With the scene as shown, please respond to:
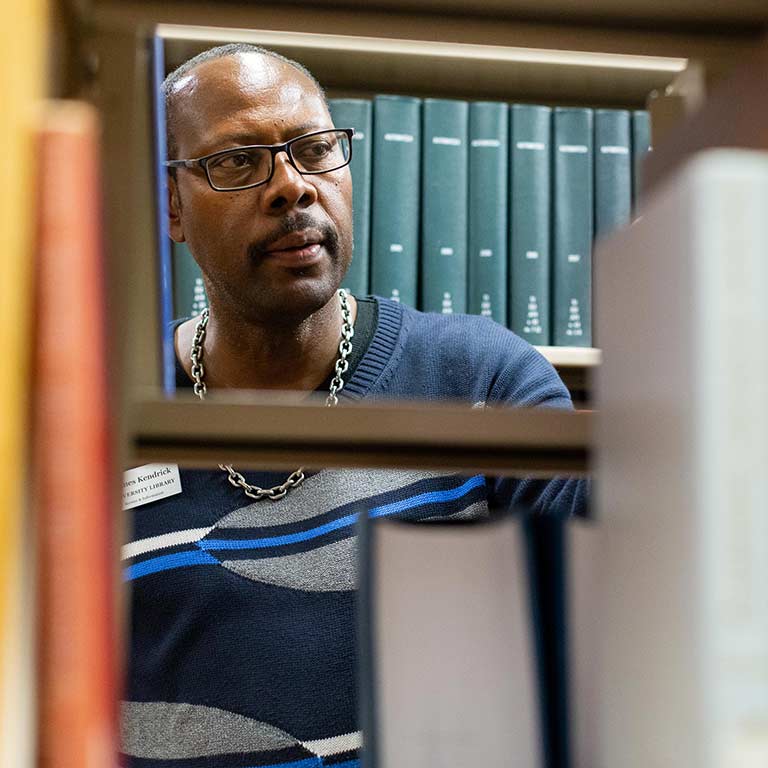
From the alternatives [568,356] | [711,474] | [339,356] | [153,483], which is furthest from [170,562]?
[711,474]

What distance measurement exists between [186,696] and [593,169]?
0.93 meters

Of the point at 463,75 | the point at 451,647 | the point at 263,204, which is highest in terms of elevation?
the point at 463,75

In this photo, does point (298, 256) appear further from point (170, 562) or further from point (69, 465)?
point (69, 465)

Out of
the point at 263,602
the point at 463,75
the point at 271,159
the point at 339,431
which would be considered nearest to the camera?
the point at 339,431

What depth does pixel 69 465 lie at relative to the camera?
0.35m

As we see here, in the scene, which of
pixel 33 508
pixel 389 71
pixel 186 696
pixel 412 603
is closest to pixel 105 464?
pixel 33 508

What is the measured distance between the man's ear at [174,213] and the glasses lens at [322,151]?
0.21 meters

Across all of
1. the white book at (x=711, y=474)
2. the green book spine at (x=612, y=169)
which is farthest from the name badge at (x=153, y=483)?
the white book at (x=711, y=474)

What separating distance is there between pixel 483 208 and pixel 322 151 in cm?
25

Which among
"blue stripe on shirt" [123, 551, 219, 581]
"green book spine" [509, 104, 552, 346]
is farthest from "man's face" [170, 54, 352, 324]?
"blue stripe on shirt" [123, 551, 219, 581]

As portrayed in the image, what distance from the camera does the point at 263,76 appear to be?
1.32 m

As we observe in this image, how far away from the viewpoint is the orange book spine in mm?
345

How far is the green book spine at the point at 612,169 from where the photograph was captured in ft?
4.38

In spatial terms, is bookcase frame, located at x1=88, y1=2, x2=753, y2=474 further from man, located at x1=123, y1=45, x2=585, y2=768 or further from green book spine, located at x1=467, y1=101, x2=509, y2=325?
green book spine, located at x1=467, y1=101, x2=509, y2=325
